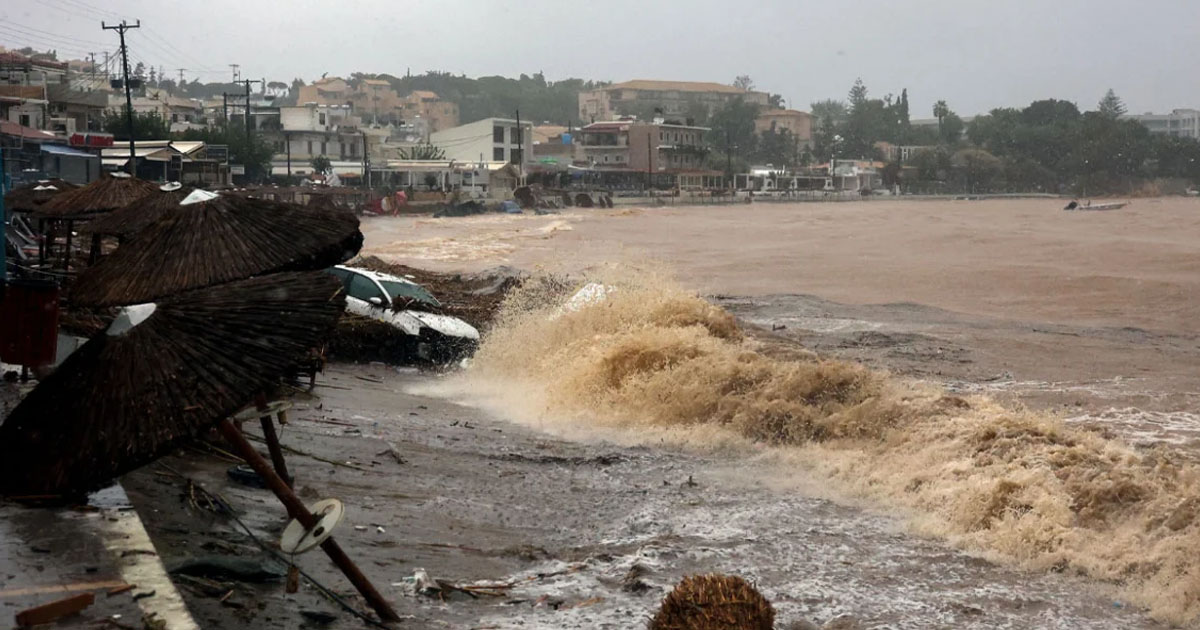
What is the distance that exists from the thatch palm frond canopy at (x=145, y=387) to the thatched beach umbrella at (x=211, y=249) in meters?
1.35

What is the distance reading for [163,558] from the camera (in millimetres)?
7383

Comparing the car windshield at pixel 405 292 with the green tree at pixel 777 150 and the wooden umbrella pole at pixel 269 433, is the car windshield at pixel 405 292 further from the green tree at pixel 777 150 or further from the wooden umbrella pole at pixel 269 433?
the green tree at pixel 777 150

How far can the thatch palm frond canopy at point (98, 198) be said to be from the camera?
1703 cm

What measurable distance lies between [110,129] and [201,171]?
43.2ft

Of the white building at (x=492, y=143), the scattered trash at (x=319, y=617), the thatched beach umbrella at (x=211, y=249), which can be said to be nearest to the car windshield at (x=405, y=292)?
the thatched beach umbrella at (x=211, y=249)

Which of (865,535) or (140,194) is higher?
(140,194)

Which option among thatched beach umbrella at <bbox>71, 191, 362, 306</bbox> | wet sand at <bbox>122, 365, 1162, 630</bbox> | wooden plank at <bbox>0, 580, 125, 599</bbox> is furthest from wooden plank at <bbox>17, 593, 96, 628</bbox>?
thatched beach umbrella at <bbox>71, 191, 362, 306</bbox>

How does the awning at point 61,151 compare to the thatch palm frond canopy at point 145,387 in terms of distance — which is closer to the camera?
the thatch palm frond canopy at point 145,387

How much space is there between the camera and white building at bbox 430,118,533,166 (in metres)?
119

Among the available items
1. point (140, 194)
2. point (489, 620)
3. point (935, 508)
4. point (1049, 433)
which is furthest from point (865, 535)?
point (140, 194)

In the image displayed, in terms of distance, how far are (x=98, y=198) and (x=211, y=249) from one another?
10353 millimetres

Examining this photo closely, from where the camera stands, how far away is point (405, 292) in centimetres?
2147

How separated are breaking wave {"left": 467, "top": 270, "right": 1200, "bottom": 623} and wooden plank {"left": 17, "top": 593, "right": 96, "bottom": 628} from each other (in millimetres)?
7154

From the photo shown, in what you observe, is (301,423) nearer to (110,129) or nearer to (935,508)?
(935,508)
